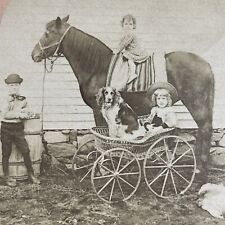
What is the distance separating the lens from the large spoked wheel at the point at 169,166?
6.96ft

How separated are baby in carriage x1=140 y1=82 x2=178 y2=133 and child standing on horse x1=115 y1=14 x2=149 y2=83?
12cm

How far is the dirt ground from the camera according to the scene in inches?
80.3

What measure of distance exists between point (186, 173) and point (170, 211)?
190 mm

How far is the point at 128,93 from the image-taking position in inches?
84.0

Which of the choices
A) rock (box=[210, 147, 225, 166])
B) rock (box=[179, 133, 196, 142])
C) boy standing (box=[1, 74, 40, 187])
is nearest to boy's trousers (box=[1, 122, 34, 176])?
boy standing (box=[1, 74, 40, 187])

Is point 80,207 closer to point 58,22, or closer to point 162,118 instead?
point 162,118

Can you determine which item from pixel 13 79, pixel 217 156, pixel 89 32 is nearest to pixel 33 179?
pixel 13 79

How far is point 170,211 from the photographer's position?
2.11 metres

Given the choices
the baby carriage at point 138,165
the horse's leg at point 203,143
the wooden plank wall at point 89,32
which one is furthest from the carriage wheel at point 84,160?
the horse's leg at point 203,143

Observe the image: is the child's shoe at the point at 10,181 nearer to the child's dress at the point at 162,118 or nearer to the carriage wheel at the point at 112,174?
the carriage wheel at the point at 112,174

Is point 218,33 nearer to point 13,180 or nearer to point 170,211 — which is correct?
point 170,211

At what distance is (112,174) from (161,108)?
1.24 feet

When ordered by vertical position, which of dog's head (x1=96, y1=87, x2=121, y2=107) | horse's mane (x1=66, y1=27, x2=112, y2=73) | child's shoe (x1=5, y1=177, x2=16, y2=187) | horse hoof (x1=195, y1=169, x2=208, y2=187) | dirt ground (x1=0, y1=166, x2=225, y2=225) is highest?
horse's mane (x1=66, y1=27, x2=112, y2=73)

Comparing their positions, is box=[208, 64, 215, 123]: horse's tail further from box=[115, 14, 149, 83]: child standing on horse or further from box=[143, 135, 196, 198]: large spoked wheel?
box=[115, 14, 149, 83]: child standing on horse
